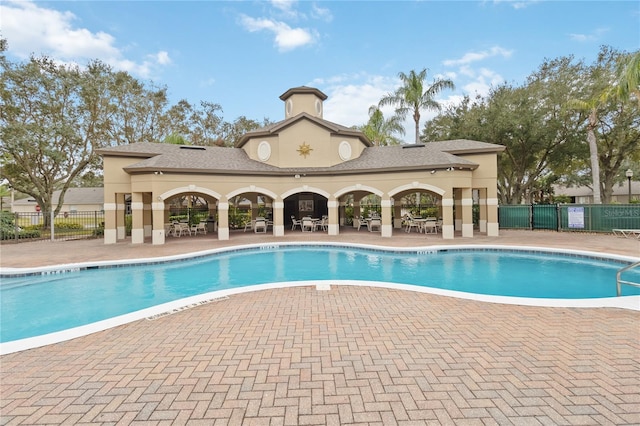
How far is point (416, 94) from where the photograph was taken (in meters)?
26.2

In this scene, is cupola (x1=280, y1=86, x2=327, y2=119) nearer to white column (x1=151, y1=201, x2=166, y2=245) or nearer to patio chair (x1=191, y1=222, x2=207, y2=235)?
patio chair (x1=191, y1=222, x2=207, y2=235)

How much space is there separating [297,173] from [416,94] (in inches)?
574

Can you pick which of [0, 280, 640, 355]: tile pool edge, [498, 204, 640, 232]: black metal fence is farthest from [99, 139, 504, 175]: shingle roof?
[0, 280, 640, 355]: tile pool edge

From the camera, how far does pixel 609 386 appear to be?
3303 mm

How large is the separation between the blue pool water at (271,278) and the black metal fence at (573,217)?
9302 mm

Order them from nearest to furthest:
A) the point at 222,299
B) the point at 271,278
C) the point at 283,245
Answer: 1. the point at 222,299
2. the point at 271,278
3. the point at 283,245

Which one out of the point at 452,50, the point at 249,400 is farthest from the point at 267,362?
the point at 452,50

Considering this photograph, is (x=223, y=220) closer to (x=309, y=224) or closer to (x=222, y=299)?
(x=309, y=224)

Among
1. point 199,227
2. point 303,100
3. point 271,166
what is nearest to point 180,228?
point 199,227

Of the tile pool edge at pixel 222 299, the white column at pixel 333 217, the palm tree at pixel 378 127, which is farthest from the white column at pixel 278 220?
the palm tree at pixel 378 127

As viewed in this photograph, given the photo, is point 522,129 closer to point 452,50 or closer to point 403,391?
point 452,50

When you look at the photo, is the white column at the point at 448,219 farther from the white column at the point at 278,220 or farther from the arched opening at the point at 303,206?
the arched opening at the point at 303,206

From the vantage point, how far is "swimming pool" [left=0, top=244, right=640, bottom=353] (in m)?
7.08

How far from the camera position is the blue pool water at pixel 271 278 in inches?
288
